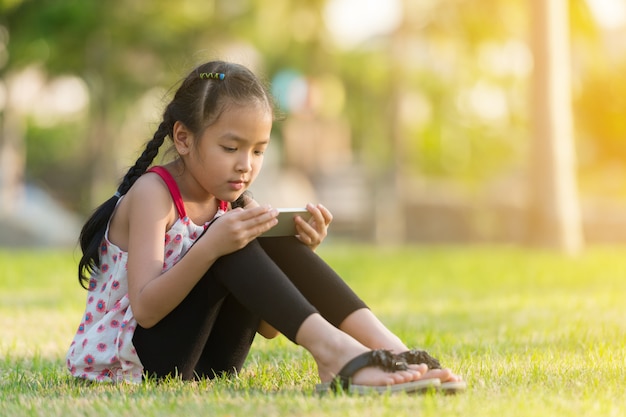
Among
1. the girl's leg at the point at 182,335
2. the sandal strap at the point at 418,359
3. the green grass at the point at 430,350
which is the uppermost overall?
the girl's leg at the point at 182,335

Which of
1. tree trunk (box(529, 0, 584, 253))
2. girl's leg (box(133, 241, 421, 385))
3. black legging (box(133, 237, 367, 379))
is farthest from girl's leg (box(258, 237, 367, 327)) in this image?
tree trunk (box(529, 0, 584, 253))

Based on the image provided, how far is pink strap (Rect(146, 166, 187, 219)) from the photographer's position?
4027 millimetres

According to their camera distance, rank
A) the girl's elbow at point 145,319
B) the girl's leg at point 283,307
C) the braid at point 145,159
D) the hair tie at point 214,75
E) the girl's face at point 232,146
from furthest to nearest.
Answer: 1. the braid at point 145,159
2. the hair tie at point 214,75
3. the girl's face at point 232,146
4. the girl's elbow at point 145,319
5. the girl's leg at point 283,307

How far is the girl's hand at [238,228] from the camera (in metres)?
3.66

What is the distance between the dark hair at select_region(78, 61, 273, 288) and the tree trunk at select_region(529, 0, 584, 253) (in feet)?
44.3

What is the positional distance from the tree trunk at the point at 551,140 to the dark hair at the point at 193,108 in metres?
13.5

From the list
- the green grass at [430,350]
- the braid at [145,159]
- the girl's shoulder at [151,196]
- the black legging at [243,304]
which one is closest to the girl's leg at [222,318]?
the black legging at [243,304]

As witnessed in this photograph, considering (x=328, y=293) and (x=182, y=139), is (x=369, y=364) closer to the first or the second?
(x=328, y=293)

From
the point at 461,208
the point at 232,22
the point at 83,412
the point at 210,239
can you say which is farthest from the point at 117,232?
the point at 461,208

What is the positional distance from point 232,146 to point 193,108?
0.23m

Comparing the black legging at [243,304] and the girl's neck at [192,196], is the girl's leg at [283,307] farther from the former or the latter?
the girl's neck at [192,196]

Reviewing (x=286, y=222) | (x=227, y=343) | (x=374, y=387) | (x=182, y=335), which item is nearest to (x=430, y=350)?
(x=227, y=343)

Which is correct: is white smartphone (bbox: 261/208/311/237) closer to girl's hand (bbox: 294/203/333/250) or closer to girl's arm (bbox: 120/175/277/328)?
girl's hand (bbox: 294/203/333/250)

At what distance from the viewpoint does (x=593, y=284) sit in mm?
10289
